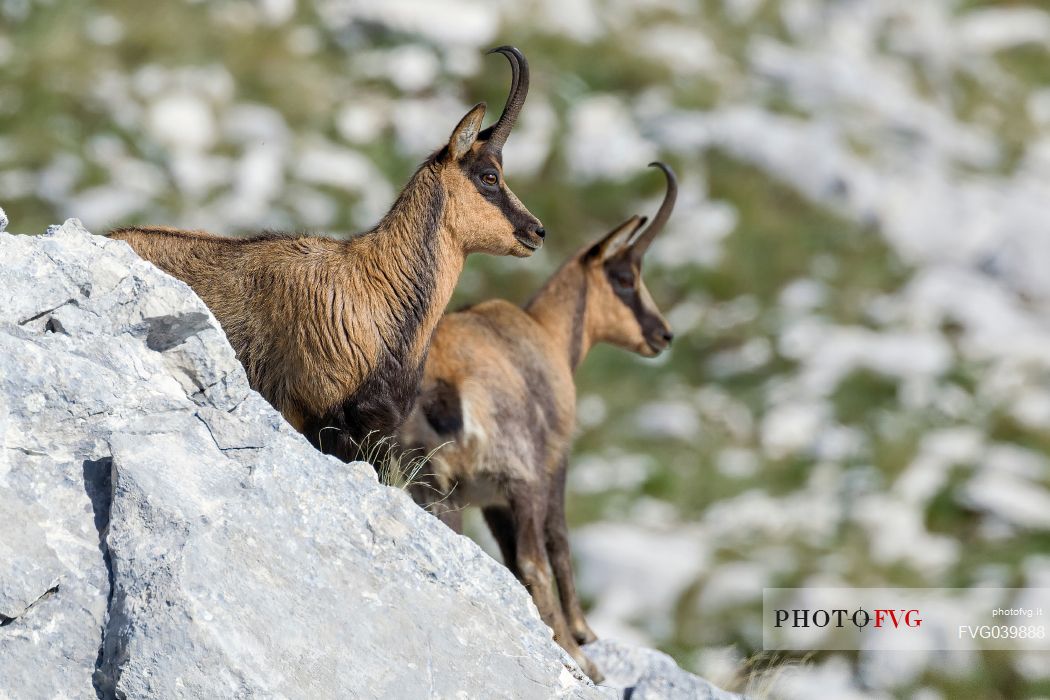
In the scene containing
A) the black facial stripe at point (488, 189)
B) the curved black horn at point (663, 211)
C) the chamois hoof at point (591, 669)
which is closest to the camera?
the chamois hoof at point (591, 669)

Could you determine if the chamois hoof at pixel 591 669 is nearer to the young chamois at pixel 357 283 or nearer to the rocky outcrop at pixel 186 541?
the rocky outcrop at pixel 186 541

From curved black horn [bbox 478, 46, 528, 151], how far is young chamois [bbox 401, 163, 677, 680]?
1.20 meters

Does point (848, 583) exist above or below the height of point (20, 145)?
above

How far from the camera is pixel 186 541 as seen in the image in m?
4.43

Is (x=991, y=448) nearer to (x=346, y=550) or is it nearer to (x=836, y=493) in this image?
(x=836, y=493)

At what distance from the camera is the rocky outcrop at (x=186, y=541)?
4273 millimetres

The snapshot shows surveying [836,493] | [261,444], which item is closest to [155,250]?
[261,444]

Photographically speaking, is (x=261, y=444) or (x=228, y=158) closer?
(x=261, y=444)

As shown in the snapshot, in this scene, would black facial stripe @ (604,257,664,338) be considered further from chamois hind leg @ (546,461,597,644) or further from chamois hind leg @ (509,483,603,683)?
chamois hind leg @ (509,483,603,683)

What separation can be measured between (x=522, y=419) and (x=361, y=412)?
167 cm

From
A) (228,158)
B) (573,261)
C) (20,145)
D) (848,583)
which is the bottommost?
(20,145)

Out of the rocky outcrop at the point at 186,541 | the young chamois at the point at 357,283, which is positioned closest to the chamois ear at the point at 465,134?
the young chamois at the point at 357,283

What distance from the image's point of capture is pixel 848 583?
1362cm

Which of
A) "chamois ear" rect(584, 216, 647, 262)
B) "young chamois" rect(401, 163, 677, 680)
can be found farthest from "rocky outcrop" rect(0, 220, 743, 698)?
"chamois ear" rect(584, 216, 647, 262)
